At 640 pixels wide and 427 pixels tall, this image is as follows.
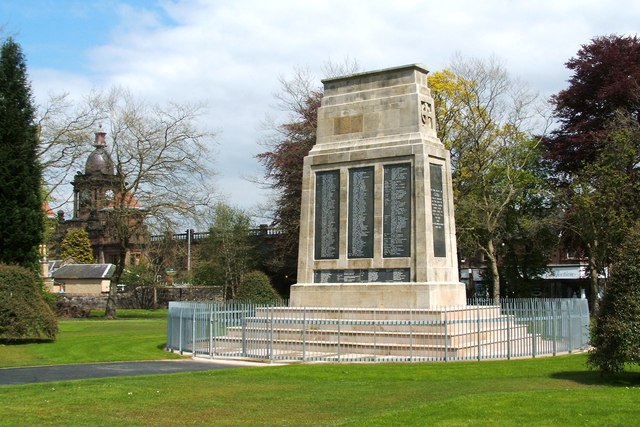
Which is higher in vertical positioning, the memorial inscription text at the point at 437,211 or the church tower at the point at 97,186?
the church tower at the point at 97,186

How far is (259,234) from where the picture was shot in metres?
62.6

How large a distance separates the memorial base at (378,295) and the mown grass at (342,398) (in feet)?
14.4

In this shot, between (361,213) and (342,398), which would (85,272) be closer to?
(361,213)

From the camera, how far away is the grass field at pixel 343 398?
1096cm

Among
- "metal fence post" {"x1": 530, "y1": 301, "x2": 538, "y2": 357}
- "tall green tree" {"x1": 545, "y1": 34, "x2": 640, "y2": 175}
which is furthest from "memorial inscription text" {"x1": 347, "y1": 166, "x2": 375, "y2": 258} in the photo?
"tall green tree" {"x1": 545, "y1": 34, "x2": 640, "y2": 175}

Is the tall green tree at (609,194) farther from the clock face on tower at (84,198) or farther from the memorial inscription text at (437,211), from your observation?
the clock face on tower at (84,198)

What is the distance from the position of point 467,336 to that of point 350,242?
4776 millimetres

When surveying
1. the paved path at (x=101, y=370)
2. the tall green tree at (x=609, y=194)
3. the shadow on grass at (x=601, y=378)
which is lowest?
the paved path at (x=101, y=370)

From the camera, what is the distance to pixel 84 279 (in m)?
71.4

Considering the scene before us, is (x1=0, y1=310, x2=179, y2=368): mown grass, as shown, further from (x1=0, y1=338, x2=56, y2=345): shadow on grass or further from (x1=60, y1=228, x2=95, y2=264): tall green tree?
(x1=60, y1=228, x2=95, y2=264): tall green tree

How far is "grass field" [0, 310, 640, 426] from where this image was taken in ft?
36.0

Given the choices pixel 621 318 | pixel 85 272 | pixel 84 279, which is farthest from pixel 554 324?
pixel 85 272

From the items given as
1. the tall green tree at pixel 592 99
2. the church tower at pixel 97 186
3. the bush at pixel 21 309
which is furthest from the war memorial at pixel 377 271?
the church tower at pixel 97 186

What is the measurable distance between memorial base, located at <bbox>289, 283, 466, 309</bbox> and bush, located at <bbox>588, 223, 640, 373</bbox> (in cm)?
722
